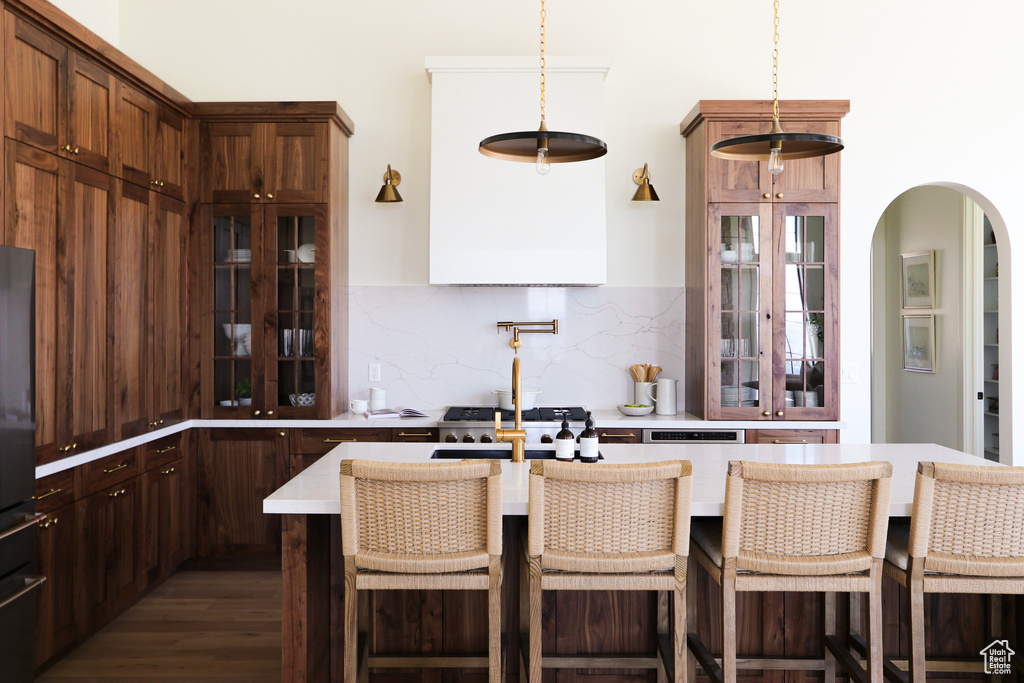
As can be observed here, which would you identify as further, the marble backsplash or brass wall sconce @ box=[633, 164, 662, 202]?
the marble backsplash

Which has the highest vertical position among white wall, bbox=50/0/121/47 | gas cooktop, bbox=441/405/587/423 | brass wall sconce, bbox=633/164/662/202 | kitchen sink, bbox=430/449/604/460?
white wall, bbox=50/0/121/47

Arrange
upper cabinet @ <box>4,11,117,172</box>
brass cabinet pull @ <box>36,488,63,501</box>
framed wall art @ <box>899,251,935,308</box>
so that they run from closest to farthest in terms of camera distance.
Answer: upper cabinet @ <box>4,11,117,172</box> < brass cabinet pull @ <box>36,488,63,501</box> < framed wall art @ <box>899,251,935,308</box>

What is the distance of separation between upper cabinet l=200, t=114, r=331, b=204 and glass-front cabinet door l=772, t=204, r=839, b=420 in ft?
8.89

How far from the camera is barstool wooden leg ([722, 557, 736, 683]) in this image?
2.13 metres

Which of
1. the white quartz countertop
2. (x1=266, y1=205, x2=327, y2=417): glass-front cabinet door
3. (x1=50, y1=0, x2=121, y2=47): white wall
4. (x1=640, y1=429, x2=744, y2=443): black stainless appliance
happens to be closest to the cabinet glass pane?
(x1=640, y1=429, x2=744, y2=443): black stainless appliance

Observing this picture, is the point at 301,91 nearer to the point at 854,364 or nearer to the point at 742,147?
the point at 742,147

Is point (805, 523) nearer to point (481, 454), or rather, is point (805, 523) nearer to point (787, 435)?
point (481, 454)

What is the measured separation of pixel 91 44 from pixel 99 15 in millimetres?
1653

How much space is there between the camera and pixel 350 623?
2.18m

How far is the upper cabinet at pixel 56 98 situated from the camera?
274cm

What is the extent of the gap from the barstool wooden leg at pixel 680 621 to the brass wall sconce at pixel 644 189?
2797mm

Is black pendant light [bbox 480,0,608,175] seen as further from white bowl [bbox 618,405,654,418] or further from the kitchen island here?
white bowl [bbox 618,405,654,418]

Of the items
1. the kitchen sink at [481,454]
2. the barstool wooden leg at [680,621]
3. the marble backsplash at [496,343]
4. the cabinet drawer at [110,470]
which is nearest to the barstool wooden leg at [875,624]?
the barstool wooden leg at [680,621]

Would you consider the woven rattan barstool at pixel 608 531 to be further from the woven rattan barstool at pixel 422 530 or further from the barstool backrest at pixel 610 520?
the woven rattan barstool at pixel 422 530
